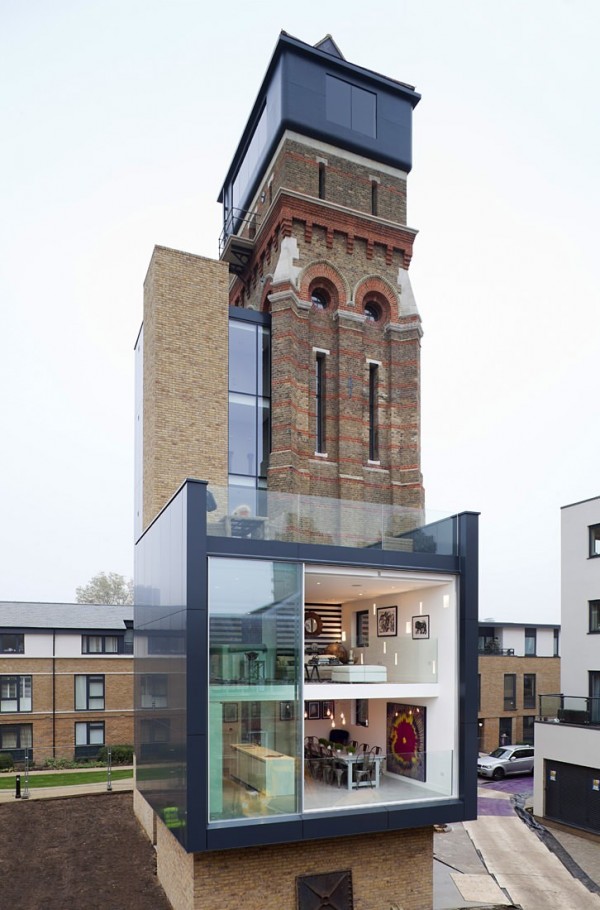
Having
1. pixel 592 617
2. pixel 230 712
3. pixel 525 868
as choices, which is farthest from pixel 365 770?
pixel 592 617

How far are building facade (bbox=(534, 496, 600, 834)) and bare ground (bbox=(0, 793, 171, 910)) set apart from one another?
13.8 metres

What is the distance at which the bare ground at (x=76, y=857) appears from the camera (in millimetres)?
15508

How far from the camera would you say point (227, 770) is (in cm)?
1292

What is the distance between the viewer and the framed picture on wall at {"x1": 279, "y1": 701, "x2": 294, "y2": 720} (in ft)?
44.9

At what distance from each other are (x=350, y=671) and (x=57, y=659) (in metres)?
22.1

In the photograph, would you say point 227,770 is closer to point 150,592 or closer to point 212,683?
point 212,683

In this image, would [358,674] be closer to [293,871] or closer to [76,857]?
[293,871]

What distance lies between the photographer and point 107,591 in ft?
280

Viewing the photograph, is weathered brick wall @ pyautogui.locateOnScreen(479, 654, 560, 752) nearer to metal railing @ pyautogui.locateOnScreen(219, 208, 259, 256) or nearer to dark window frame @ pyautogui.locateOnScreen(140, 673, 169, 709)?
dark window frame @ pyautogui.locateOnScreen(140, 673, 169, 709)

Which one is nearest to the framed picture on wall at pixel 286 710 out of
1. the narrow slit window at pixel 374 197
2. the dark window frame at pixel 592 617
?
the dark window frame at pixel 592 617

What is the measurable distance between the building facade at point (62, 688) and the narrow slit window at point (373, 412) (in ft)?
60.4

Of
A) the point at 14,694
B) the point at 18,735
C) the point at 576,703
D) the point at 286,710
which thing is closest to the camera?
the point at 286,710

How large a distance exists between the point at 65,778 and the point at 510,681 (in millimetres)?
22707

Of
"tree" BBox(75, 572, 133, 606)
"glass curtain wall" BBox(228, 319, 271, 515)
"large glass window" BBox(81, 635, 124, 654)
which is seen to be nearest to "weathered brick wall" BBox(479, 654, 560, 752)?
"large glass window" BBox(81, 635, 124, 654)
